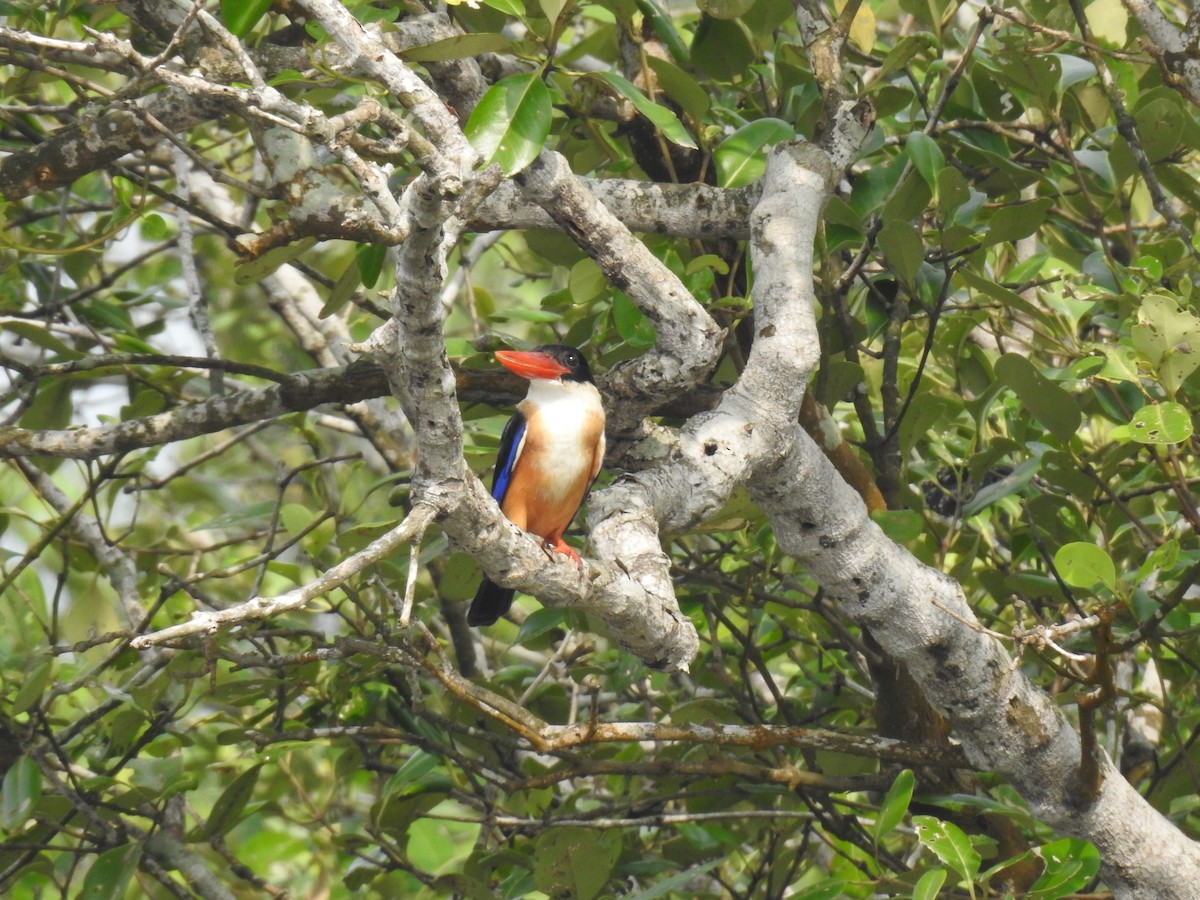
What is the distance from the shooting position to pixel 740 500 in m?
2.99

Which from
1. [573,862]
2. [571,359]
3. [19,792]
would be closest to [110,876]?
[19,792]

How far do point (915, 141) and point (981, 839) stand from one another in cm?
151

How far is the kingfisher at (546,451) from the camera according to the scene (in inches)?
130

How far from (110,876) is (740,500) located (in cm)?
174

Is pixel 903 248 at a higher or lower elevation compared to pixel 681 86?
lower

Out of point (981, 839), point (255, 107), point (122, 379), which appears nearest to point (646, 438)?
point (981, 839)

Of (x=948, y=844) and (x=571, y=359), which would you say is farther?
(x=571, y=359)

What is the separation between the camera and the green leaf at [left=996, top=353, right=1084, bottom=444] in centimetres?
279

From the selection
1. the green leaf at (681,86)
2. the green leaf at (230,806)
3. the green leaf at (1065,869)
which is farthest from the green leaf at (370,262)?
the green leaf at (1065,869)

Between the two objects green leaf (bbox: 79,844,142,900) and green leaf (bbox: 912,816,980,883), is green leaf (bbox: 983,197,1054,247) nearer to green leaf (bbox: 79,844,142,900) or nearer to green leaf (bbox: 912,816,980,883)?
green leaf (bbox: 912,816,980,883)

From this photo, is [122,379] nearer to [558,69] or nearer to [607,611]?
[558,69]

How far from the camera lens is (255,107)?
4.52ft

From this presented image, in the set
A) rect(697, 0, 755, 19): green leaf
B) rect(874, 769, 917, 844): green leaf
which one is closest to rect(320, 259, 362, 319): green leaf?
rect(697, 0, 755, 19): green leaf

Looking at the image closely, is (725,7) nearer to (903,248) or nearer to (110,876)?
(903,248)
